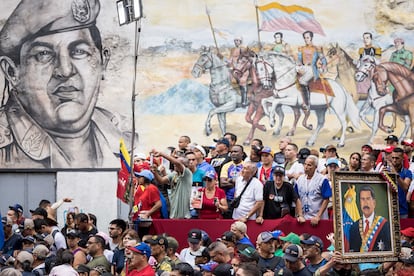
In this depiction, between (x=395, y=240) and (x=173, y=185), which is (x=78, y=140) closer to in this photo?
(x=173, y=185)

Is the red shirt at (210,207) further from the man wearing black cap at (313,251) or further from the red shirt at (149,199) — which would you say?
the man wearing black cap at (313,251)

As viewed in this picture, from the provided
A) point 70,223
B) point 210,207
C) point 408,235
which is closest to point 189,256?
point 210,207

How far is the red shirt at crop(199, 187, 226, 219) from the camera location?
16531 millimetres

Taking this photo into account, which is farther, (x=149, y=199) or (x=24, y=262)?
(x=149, y=199)

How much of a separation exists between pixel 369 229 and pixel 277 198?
5410mm

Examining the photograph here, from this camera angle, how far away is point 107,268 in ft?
48.8

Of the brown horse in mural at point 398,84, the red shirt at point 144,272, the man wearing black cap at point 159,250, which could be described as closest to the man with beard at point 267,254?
the man wearing black cap at point 159,250

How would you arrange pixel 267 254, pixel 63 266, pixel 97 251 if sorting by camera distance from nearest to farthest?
pixel 267 254 → pixel 63 266 → pixel 97 251

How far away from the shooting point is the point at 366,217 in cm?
1080

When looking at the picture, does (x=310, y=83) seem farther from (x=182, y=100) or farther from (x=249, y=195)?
(x=249, y=195)

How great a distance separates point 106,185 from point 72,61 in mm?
3242

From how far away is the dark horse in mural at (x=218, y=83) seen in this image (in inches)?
1121

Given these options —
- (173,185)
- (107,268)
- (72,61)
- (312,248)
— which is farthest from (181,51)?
(312,248)

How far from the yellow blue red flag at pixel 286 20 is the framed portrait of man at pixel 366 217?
58.3 ft
